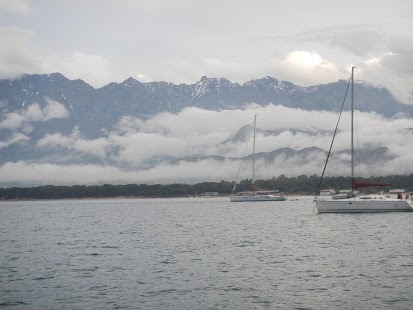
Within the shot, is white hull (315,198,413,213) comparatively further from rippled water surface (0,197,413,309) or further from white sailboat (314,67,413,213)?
rippled water surface (0,197,413,309)

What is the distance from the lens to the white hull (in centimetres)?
9694

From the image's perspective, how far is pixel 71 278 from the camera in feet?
129

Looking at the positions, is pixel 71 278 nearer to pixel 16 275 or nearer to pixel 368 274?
pixel 16 275

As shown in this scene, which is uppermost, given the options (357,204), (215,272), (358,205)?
(357,204)

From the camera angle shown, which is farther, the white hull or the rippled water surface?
the white hull

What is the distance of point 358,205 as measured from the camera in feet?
319

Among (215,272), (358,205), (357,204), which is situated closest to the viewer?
(215,272)

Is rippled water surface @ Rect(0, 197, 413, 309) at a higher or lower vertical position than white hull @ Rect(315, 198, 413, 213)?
lower

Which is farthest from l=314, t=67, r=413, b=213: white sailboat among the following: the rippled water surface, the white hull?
the rippled water surface

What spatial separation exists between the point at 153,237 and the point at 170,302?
3875cm

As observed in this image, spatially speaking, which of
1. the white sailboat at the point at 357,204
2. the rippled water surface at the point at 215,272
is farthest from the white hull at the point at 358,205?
the rippled water surface at the point at 215,272

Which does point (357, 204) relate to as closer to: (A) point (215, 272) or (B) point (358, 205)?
(B) point (358, 205)

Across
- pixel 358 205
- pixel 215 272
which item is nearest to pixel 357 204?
pixel 358 205

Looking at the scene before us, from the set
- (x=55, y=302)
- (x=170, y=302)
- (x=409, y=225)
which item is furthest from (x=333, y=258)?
(x=409, y=225)
